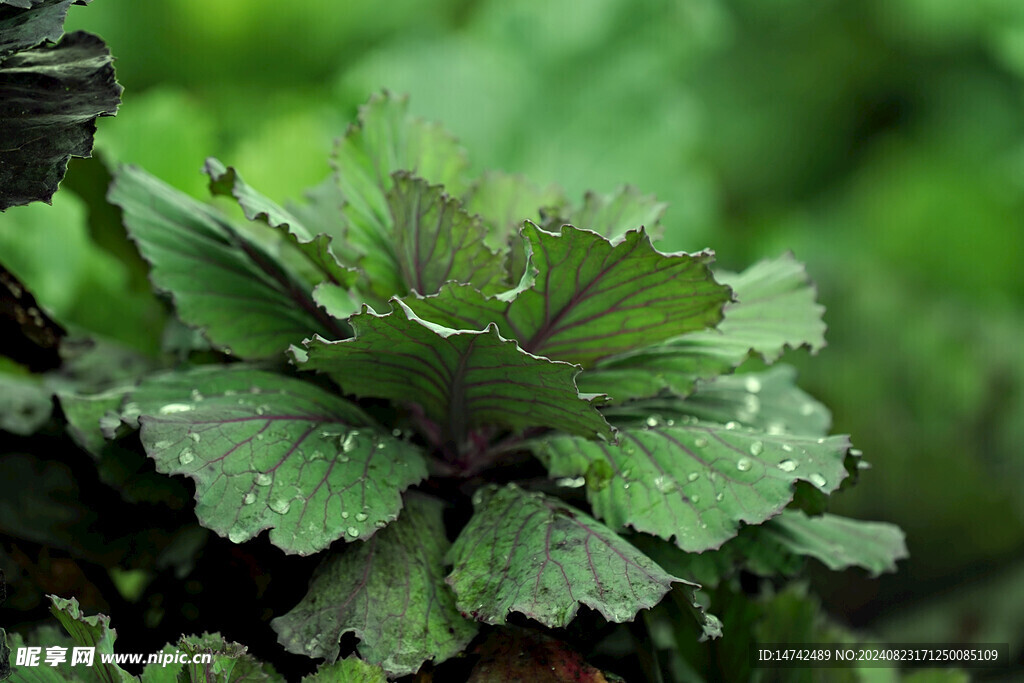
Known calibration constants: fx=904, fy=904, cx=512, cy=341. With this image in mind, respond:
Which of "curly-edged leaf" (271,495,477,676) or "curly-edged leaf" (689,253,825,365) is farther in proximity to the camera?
"curly-edged leaf" (689,253,825,365)

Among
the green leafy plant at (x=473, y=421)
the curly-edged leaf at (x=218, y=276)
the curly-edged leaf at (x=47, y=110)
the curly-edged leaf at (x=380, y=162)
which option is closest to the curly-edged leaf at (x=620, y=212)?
the green leafy plant at (x=473, y=421)

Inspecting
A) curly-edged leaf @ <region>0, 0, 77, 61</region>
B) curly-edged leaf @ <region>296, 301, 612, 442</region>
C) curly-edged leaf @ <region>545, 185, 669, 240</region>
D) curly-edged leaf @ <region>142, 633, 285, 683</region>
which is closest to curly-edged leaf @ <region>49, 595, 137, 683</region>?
curly-edged leaf @ <region>142, 633, 285, 683</region>

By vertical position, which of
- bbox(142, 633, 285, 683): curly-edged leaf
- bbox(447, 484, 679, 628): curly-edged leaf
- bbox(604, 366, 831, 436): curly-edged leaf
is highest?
bbox(604, 366, 831, 436): curly-edged leaf

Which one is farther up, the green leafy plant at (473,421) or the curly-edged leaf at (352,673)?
the green leafy plant at (473,421)

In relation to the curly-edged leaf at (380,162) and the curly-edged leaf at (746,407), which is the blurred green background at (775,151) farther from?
the curly-edged leaf at (746,407)

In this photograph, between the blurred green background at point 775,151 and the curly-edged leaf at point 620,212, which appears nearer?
the curly-edged leaf at point 620,212

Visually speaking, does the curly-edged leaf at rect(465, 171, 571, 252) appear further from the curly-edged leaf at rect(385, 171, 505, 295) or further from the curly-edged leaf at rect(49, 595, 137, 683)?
the curly-edged leaf at rect(49, 595, 137, 683)

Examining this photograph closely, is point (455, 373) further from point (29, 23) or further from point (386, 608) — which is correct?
point (29, 23)

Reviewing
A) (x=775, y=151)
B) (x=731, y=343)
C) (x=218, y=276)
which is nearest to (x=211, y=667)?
(x=218, y=276)
